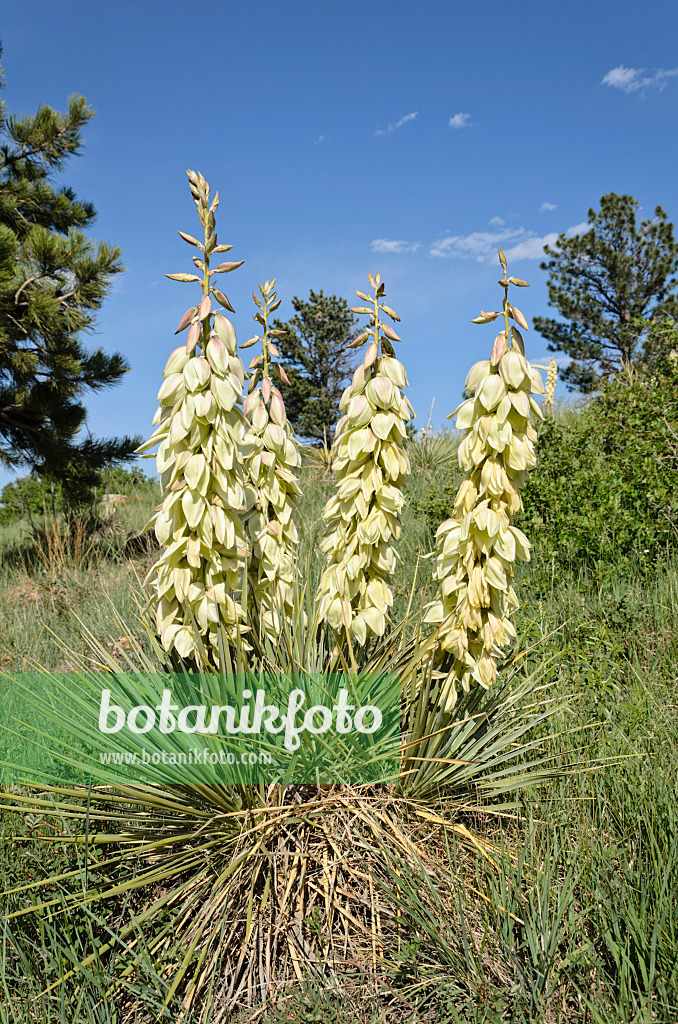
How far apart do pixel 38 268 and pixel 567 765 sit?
6.16 metres

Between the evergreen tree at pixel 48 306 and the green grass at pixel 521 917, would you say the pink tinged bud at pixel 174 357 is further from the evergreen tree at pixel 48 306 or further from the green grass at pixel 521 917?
the evergreen tree at pixel 48 306

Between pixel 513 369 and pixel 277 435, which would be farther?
pixel 277 435

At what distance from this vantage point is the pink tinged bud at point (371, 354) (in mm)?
1811

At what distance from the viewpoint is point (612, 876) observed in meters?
1.71

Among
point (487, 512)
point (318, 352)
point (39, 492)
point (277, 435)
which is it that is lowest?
point (487, 512)

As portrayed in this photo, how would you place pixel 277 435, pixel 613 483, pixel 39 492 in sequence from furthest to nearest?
pixel 39 492
pixel 613 483
pixel 277 435

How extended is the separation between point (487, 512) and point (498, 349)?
0.46 meters

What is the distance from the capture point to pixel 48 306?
5711 millimetres

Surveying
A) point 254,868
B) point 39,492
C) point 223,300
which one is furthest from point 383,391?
point 39,492

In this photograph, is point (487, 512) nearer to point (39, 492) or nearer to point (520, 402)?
point (520, 402)

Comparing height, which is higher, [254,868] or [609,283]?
[609,283]

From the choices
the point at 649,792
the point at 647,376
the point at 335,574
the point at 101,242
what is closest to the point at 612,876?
the point at 649,792

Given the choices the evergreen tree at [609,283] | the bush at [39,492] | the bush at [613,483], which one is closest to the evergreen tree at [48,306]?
the bush at [39,492]

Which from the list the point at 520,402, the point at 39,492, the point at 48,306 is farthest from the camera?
the point at 39,492
